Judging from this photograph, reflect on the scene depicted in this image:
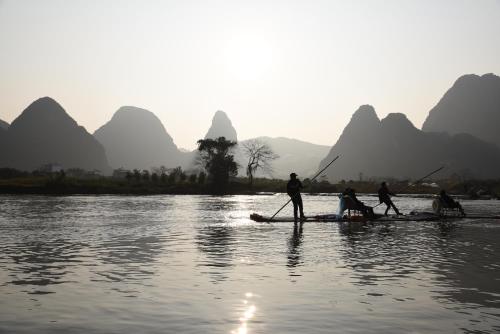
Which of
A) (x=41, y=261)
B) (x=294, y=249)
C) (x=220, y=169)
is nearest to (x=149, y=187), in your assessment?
(x=220, y=169)

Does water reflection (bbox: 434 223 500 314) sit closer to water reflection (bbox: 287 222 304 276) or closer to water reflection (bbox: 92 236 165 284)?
water reflection (bbox: 287 222 304 276)

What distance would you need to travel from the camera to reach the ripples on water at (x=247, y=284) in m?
7.66

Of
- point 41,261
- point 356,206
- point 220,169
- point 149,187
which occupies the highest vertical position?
point 220,169

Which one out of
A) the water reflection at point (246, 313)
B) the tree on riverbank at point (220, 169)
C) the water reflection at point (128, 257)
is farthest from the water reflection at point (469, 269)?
the tree on riverbank at point (220, 169)

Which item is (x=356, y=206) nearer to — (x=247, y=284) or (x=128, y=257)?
(x=128, y=257)

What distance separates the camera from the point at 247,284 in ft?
34.4

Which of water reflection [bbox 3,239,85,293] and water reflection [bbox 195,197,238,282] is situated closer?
water reflection [bbox 3,239,85,293]

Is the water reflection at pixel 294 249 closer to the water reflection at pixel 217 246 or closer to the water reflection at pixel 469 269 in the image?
the water reflection at pixel 217 246

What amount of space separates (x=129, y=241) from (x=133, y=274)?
22.1ft

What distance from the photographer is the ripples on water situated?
7660 millimetres

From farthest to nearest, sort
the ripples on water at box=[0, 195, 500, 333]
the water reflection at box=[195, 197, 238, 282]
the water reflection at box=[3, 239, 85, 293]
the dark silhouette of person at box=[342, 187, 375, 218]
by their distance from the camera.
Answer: the dark silhouette of person at box=[342, 187, 375, 218], the water reflection at box=[195, 197, 238, 282], the water reflection at box=[3, 239, 85, 293], the ripples on water at box=[0, 195, 500, 333]

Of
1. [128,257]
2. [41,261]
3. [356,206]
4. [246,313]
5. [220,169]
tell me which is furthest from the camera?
[220,169]

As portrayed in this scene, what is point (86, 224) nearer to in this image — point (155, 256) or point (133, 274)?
point (155, 256)

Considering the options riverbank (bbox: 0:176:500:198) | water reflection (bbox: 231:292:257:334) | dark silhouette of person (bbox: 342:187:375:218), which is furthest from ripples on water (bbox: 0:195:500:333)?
riverbank (bbox: 0:176:500:198)
